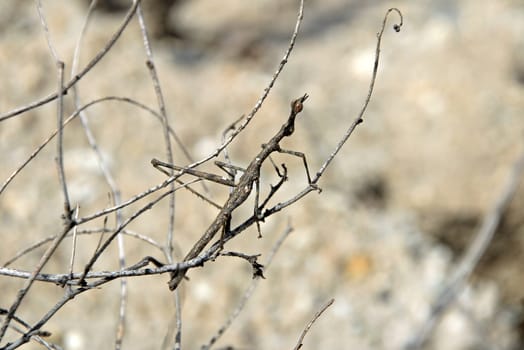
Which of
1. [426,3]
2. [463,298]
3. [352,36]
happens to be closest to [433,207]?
[463,298]

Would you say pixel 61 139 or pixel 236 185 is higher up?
pixel 236 185

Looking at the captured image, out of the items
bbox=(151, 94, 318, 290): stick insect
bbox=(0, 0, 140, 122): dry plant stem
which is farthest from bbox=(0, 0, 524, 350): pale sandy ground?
bbox=(0, 0, 140, 122): dry plant stem

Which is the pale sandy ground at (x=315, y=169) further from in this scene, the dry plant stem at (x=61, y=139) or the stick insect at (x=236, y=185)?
the dry plant stem at (x=61, y=139)

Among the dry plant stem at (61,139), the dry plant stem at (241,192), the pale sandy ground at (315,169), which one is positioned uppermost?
the pale sandy ground at (315,169)

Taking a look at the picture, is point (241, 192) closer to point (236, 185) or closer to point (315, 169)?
point (236, 185)

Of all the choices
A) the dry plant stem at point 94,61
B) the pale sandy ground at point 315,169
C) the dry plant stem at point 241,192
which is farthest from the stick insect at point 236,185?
the pale sandy ground at point 315,169

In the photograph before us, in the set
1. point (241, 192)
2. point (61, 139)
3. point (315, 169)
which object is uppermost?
point (315, 169)

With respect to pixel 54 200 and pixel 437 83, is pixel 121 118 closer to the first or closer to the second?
pixel 54 200

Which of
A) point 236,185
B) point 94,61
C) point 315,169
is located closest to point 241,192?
point 236,185

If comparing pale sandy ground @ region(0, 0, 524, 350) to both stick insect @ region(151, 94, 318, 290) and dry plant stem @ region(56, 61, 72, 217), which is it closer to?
stick insect @ region(151, 94, 318, 290)
